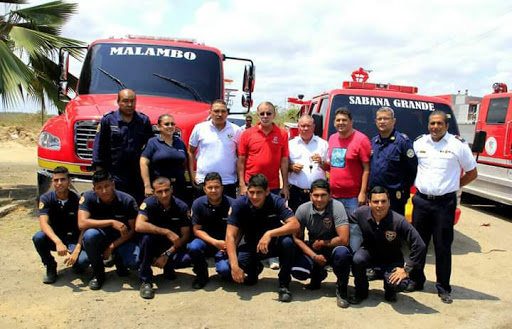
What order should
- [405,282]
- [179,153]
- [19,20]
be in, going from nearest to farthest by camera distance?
[405,282] → [179,153] → [19,20]

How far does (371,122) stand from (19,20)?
22.1 ft

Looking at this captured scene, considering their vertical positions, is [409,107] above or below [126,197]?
above

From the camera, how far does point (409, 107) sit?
20.2ft

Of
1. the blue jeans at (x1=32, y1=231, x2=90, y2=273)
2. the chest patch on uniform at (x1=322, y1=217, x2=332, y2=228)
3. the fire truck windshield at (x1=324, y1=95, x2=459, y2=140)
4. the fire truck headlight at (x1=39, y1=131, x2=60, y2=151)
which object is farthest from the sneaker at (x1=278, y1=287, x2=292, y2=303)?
the fire truck headlight at (x1=39, y1=131, x2=60, y2=151)

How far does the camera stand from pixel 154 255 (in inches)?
169

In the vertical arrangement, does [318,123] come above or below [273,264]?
above

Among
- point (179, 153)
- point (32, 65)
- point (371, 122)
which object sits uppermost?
point (32, 65)

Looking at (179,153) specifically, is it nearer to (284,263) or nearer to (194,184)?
(194,184)

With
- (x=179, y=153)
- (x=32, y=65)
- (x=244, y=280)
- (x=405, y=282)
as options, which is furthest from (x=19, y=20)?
(x=405, y=282)

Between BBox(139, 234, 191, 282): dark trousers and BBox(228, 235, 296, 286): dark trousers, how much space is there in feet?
1.82

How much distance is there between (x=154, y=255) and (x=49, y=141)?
2.35 metres

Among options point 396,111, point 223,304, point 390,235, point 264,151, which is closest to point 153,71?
point 264,151

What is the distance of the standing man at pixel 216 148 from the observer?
16.0 ft

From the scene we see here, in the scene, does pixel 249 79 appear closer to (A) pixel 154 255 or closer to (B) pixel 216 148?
(B) pixel 216 148
